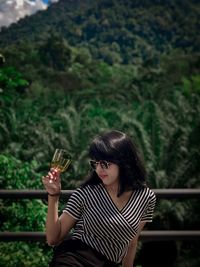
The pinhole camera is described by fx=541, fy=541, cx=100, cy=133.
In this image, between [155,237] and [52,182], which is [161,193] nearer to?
[155,237]

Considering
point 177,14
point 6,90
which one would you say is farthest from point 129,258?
point 177,14

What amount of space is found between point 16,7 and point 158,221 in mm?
91732

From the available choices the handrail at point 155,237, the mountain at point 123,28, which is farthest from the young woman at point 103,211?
the mountain at point 123,28

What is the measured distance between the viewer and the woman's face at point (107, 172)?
2287 millimetres

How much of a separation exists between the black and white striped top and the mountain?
5978cm

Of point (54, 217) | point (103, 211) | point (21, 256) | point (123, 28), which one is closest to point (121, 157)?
point (103, 211)

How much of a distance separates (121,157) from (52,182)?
32 centimetres

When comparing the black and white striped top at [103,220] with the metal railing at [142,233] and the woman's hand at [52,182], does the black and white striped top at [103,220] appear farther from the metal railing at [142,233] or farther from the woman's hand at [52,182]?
the metal railing at [142,233]

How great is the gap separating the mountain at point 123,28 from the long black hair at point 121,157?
196ft

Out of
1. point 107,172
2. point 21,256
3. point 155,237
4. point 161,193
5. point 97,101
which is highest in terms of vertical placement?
point 107,172

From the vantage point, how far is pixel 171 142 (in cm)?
1002

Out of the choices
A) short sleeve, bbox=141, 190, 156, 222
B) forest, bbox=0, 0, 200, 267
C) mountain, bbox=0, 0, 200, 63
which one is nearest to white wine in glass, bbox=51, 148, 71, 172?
short sleeve, bbox=141, 190, 156, 222

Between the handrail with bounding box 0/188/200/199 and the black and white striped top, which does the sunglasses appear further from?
the handrail with bounding box 0/188/200/199

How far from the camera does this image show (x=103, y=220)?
228 centimetres
